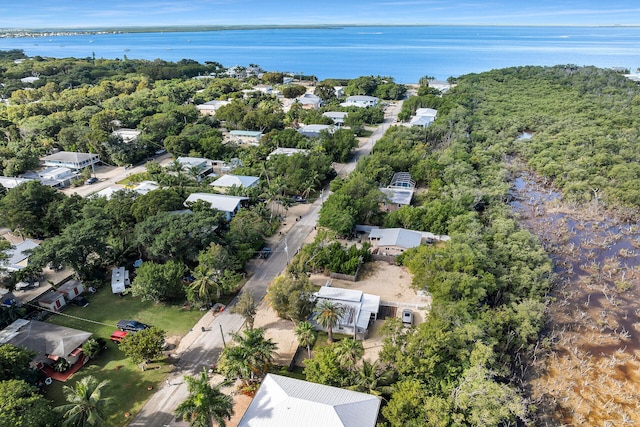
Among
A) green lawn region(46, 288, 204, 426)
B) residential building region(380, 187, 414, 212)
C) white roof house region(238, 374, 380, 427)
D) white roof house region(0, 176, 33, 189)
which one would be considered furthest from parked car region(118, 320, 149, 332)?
white roof house region(0, 176, 33, 189)

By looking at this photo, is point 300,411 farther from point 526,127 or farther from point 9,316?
point 526,127

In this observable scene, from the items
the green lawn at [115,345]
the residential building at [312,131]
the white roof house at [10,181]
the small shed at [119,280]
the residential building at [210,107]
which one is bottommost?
the green lawn at [115,345]

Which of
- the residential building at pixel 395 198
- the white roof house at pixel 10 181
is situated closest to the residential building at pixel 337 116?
the residential building at pixel 395 198

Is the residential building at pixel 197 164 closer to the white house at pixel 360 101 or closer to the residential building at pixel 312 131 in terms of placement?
the residential building at pixel 312 131

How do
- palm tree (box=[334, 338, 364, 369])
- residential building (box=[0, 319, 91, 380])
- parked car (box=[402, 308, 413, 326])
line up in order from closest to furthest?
1. palm tree (box=[334, 338, 364, 369])
2. residential building (box=[0, 319, 91, 380])
3. parked car (box=[402, 308, 413, 326])

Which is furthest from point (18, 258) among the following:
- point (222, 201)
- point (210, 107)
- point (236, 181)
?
point (210, 107)

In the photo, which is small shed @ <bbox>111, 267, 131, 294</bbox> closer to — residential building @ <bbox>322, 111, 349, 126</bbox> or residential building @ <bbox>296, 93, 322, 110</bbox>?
residential building @ <bbox>322, 111, 349, 126</bbox>
